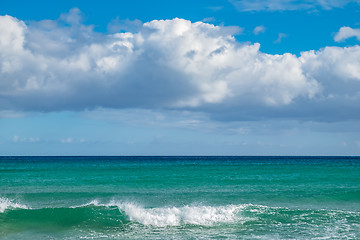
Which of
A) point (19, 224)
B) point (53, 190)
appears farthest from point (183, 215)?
point (53, 190)

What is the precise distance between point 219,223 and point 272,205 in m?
5.60

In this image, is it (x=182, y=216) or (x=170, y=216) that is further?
(x=182, y=216)

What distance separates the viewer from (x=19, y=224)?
55.7ft

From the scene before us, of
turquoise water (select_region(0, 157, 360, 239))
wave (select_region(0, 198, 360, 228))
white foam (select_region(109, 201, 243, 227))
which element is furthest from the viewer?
white foam (select_region(109, 201, 243, 227))

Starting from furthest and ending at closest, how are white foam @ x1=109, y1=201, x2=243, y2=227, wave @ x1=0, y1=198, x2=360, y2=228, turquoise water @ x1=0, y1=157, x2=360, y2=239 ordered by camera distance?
white foam @ x1=109, y1=201, x2=243, y2=227, wave @ x1=0, y1=198, x2=360, y2=228, turquoise water @ x1=0, y1=157, x2=360, y2=239

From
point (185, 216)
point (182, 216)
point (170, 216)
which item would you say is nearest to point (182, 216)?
point (182, 216)

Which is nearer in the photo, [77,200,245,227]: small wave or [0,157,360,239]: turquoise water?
[0,157,360,239]: turquoise water

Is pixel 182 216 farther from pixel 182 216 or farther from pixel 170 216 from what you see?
pixel 170 216

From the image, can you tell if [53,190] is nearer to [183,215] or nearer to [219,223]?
[183,215]

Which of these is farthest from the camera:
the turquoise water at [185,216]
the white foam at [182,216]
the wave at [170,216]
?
the white foam at [182,216]

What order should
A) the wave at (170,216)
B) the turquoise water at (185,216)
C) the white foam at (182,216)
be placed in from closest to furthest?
the turquoise water at (185,216) < the wave at (170,216) < the white foam at (182,216)

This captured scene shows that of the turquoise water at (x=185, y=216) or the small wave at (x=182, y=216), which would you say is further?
the small wave at (x=182, y=216)

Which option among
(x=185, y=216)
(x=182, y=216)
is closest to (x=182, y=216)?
(x=182, y=216)

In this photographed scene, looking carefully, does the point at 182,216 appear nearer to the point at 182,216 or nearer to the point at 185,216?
the point at 182,216
